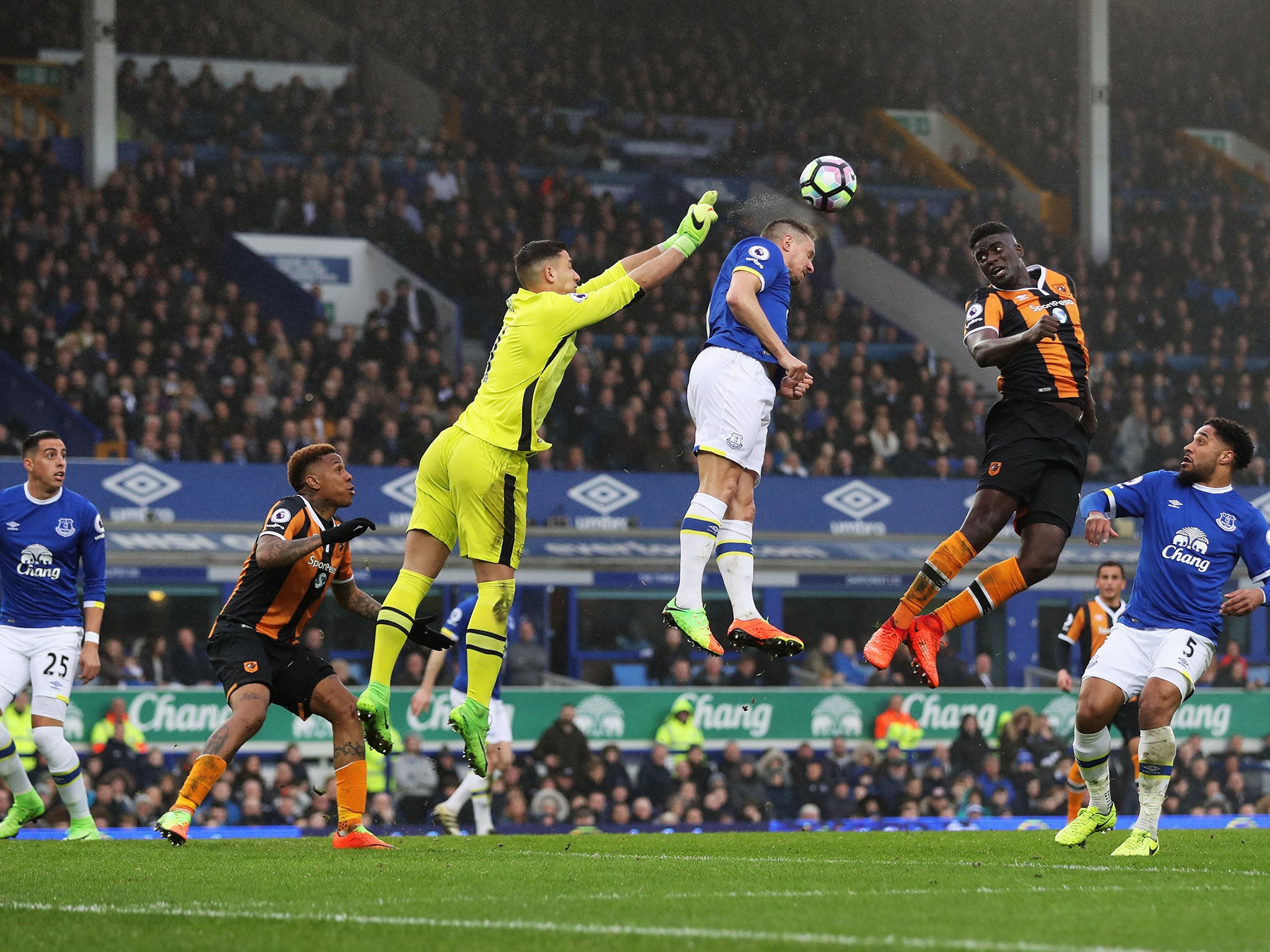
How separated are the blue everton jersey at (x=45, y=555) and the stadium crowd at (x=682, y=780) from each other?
503cm

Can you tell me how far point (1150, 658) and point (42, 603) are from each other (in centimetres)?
680

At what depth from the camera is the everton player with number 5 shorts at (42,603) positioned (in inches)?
413

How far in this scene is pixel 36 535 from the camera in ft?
34.5

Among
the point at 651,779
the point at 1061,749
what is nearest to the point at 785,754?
the point at 651,779

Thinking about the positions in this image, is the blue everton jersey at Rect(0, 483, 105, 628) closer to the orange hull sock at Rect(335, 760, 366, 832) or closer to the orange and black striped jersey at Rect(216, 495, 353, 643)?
the orange and black striped jersey at Rect(216, 495, 353, 643)

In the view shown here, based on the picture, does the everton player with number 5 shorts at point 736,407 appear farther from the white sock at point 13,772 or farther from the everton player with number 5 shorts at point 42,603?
the white sock at point 13,772

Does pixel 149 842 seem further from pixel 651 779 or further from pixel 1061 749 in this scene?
pixel 1061 749

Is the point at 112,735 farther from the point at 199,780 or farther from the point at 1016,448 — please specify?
the point at 1016,448

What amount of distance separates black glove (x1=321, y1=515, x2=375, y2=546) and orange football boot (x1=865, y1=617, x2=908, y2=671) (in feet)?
8.94

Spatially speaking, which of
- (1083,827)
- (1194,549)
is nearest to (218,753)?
(1083,827)

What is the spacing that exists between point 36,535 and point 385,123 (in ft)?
62.2

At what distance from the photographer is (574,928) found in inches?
220

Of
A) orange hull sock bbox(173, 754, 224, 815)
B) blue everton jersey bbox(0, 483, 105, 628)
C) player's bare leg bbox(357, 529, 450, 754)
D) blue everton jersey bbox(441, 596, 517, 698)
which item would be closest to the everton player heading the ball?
player's bare leg bbox(357, 529, 450, 754)

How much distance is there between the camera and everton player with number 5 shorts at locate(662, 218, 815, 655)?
8.99 meters
